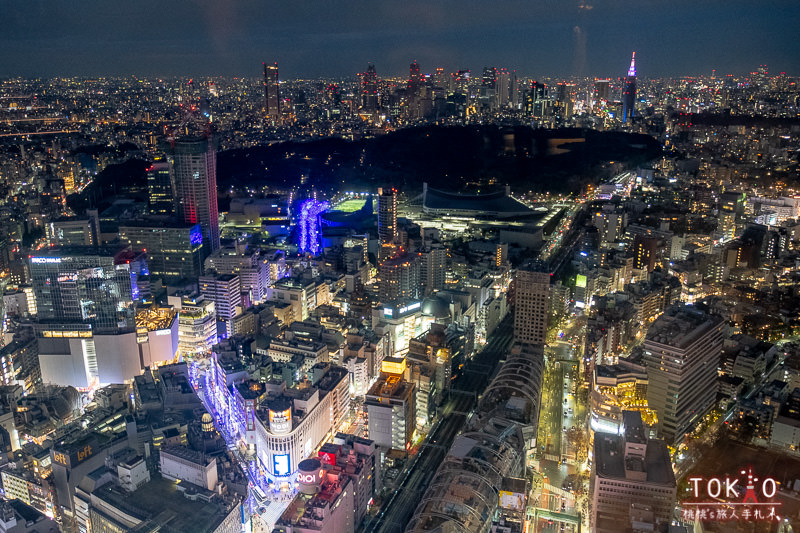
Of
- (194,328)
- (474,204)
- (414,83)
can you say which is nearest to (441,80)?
(414,83)

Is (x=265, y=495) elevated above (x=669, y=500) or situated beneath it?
situated beneath

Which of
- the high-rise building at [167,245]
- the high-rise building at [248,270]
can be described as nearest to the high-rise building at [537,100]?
the high-rise building at [248,270]

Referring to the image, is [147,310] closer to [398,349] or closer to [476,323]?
[398,349]

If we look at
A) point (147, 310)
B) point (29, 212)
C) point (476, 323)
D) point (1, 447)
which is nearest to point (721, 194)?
point (476, 323)

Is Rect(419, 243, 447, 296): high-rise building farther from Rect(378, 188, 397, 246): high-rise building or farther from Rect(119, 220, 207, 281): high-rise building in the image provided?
Rect(119, 220, 207, 281): high-rise building

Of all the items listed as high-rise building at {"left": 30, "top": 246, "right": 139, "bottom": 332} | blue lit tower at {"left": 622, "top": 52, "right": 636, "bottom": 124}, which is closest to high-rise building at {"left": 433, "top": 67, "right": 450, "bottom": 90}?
blue lit tower at {"left": 622, "top": 52, "right": 636, "bottom": 124}
